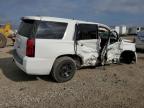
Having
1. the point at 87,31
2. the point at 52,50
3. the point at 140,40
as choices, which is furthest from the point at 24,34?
the point at 140,40

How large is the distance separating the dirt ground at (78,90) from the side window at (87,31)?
51.1 inches

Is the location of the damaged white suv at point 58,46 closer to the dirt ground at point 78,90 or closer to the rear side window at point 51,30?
the rear side window at point 51,30

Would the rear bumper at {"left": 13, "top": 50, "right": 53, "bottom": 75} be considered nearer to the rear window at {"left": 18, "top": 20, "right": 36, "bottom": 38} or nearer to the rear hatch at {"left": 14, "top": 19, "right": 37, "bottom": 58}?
the rear hatch at {"left": 14, "top": 19, "right": 37, "bottom": 58}

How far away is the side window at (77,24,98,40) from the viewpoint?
8773 millimetres

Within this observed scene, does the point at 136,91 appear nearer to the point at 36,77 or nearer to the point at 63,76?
the point at 63,76

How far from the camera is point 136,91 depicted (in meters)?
7.53

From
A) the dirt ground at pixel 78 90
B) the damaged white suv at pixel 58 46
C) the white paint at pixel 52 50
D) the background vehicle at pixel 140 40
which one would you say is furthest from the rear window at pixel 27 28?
the background vehicle at pixel 140 40

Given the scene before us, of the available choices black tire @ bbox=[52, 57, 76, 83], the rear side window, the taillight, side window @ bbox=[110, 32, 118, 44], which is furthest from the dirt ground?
the rear side window

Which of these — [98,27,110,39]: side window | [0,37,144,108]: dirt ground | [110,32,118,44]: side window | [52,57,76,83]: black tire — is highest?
[98,27,110,39]: side window

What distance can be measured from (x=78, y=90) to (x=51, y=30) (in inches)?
78.0

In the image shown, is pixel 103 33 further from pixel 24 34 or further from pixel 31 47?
pixel 31 47

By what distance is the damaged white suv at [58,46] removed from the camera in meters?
7.70

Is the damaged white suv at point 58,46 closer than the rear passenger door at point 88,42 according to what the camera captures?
Yes

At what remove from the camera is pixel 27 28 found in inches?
322
